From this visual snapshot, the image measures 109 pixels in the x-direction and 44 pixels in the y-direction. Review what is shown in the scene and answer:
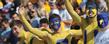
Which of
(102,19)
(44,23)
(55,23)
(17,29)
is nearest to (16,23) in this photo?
(17,29)

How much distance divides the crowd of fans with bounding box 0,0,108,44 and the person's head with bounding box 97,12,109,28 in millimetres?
663

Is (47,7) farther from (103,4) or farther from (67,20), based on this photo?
(103,4)

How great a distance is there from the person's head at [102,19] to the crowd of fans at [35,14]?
663 millimetres

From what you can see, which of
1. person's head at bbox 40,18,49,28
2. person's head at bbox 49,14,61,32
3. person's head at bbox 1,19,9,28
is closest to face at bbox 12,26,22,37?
person's head at bbox 40,18,49,28

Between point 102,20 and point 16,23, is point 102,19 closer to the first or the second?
point 102,20

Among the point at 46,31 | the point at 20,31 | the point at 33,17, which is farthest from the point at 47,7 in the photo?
the point at 46,31

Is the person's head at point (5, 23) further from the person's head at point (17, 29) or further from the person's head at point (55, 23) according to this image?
the person's head at point (55, 23)

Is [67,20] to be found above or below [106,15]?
below

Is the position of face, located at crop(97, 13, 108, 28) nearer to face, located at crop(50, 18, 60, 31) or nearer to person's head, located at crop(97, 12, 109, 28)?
person's head, located at crop(97, 12, 109, 28)

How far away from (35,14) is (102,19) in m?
2.43

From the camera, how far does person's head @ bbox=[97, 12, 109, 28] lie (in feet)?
18.7

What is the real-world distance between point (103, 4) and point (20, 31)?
1497mm

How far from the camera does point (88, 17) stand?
625cm

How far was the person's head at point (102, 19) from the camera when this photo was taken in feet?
18.7
